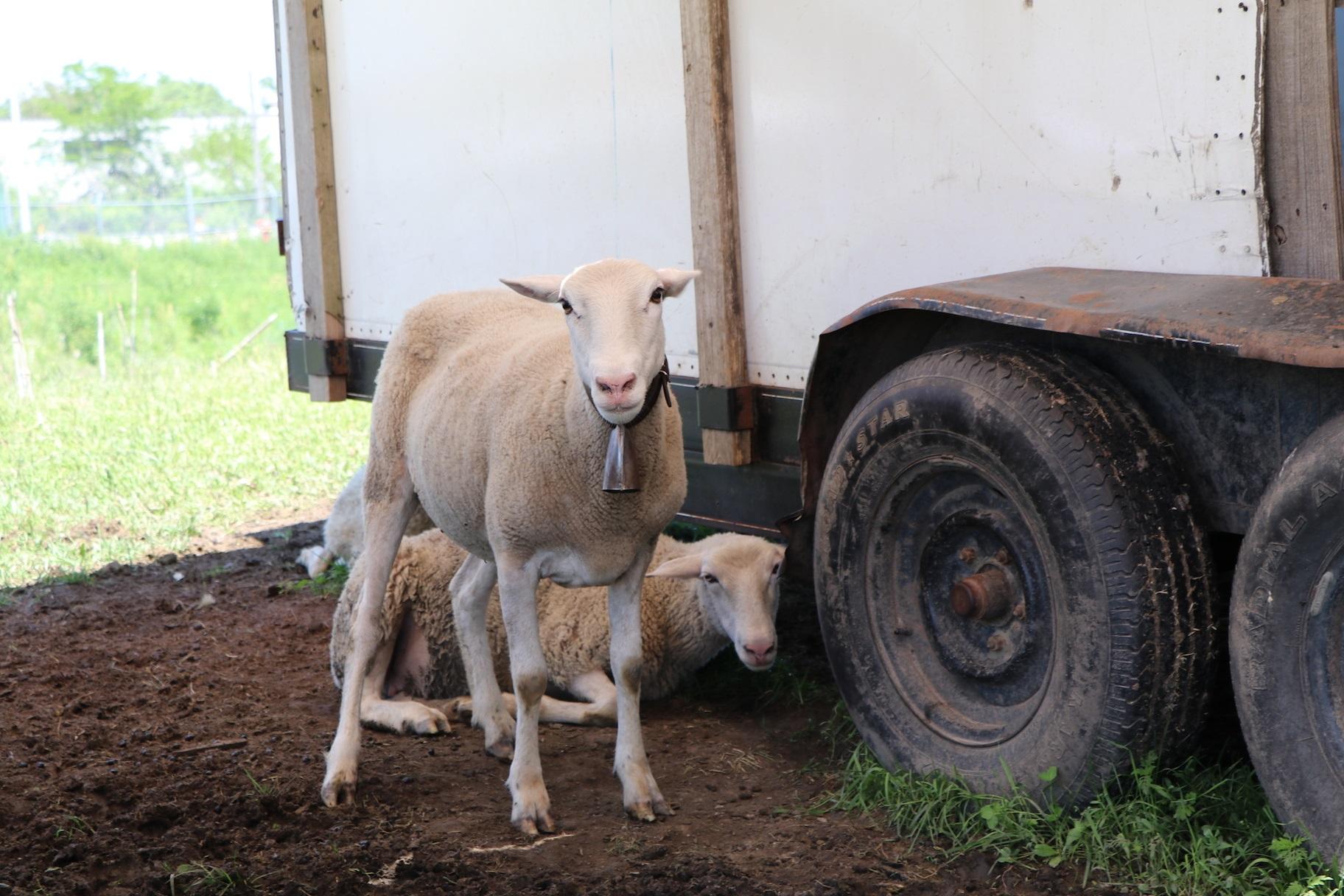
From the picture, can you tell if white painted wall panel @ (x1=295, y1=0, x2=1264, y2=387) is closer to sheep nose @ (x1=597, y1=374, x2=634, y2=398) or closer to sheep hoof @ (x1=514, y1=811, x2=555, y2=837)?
sheep nose @ (x1=597, y1=374, x2=634, y2=398)

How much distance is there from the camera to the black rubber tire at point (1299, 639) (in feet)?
9.21

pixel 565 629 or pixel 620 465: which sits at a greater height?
pixel 620 465

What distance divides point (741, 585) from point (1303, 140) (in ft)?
7.47

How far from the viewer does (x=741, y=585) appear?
4.71 meters

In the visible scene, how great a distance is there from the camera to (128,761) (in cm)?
445

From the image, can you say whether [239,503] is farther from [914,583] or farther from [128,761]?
[914,583]

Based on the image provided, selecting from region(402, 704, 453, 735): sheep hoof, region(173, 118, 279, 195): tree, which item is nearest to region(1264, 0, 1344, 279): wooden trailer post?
region(402, 704, 453, 735): sheep hoof

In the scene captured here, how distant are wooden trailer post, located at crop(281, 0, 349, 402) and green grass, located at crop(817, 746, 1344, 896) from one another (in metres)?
3.61

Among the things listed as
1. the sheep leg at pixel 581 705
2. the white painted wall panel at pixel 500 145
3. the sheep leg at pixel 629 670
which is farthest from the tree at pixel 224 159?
the sheep leg at pixel 629 670

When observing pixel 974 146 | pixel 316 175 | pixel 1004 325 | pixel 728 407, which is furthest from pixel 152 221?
pixel 1004 325

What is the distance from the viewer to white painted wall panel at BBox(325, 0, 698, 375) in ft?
15.6

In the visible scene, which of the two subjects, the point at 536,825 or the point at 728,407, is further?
the point at 728,407

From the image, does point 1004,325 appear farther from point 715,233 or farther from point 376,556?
point 376,556

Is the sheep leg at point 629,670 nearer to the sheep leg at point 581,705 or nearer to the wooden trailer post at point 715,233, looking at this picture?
the wooden trailer post at point 715,233
